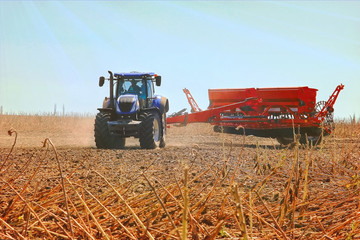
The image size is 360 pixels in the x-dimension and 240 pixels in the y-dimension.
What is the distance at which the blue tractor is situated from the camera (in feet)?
35.0

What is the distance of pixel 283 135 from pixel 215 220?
1083cm

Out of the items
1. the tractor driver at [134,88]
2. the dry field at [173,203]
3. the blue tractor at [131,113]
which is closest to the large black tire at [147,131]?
the blue tractor at [131,113]

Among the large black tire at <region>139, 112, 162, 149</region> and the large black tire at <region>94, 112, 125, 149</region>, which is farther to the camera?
the large black tire at <region>94, 112, 125, 149</region>

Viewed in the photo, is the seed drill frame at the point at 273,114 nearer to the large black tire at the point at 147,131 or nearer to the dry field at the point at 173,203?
the large black tire at the point at 147,131

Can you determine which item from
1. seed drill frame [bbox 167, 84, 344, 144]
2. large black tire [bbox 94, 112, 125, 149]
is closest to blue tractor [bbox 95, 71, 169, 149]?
large black tire [bbox 94, 112, 125, 149]

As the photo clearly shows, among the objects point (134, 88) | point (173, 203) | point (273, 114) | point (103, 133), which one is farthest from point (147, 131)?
point (173, 203)

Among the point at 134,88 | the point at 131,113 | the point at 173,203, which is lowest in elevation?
the point at 173,203

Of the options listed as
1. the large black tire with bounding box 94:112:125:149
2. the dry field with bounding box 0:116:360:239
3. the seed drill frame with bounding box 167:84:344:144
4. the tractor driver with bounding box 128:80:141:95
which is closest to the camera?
the dry field with bounding box 0:116:360:239

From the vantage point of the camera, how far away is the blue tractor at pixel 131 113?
10.7 metres

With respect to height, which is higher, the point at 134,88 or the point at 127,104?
the point at 134,88

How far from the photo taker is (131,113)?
1095 centimetres

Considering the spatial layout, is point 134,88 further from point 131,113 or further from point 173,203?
point 173,203

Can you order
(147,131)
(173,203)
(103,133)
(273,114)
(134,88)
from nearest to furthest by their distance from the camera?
(173,203) < (147,131) < (103,133) < (134,88) < (273,114)

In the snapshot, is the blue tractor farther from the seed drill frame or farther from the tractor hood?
the seed drill frame
